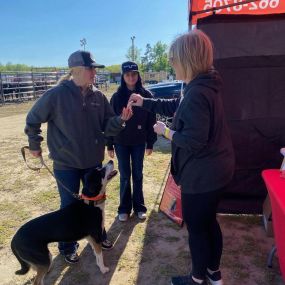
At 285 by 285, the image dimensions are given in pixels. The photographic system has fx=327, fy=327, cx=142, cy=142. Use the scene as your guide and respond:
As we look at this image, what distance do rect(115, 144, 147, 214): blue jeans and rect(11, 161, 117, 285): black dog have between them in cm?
78

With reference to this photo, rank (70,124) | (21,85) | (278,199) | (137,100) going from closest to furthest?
(278,199) → (70,124) → (137,100) → (21,85)

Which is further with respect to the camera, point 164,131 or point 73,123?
point 73,123

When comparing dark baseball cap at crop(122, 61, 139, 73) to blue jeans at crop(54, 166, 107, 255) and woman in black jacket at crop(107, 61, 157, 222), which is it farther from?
blue jeans at crop(54, 166, 107, 255)

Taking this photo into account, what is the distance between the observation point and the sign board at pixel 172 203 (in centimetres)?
408

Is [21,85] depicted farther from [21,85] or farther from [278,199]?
[278,199]

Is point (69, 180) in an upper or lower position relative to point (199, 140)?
lower

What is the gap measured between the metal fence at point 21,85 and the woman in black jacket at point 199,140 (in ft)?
64.0

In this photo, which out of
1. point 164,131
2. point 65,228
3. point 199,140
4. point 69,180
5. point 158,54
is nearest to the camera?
point 199,140

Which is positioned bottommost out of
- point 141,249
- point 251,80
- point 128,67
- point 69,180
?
point 141,249

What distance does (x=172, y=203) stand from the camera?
165 inches

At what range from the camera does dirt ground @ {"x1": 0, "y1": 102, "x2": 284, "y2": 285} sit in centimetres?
309

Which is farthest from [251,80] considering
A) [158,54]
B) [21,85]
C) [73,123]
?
[158,54]

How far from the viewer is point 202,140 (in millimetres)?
2170

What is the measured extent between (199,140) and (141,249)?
186 centimetres
